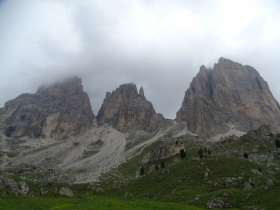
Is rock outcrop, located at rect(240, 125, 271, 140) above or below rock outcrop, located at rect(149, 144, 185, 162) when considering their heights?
above

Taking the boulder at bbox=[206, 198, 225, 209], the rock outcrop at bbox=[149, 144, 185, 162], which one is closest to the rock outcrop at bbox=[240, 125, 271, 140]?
the rock outcrop at bbox=[149, 144, 185, 162]

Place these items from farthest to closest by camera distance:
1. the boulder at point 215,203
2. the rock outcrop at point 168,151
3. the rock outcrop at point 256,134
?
the rock outcrop at point 168,151, the rock outcrop at point 256,134, the boulder at point 215,203

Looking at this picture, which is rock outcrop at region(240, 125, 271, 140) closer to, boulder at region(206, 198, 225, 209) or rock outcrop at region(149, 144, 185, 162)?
rock outcrop at region(149, 144, 185, 162)

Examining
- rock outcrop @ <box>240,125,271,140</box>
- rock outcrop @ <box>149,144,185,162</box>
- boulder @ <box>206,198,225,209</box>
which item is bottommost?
boulder @ <box>206,198,225,209</box>

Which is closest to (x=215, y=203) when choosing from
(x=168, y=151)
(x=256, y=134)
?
(x=168, y=151)

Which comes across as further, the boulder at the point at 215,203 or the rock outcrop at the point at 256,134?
the rock outcrop at the point at 256,134

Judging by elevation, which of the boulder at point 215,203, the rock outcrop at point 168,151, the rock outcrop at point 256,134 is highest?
the rock outcrop at point 256,134

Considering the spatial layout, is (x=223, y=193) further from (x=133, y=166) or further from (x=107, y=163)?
(x=107, y=163)

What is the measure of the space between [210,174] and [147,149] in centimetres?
13183

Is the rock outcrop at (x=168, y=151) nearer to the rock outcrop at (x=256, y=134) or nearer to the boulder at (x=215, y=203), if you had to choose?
the rock outcrop at (x=256, y=134)

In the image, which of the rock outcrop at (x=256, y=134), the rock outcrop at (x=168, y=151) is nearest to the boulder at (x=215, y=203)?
the rock outcrop at (x=256, y=134)

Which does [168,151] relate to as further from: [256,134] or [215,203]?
[215,203]

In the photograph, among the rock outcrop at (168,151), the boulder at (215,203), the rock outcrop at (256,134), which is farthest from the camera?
the rock outcrop at (168,151)

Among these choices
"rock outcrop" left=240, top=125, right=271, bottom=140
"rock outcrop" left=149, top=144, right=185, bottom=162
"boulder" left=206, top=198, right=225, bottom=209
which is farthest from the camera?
"rock outcrop" left=149, top=144, right=185, bottom=162
